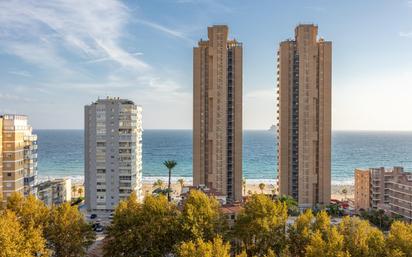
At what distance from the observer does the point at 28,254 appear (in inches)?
1451

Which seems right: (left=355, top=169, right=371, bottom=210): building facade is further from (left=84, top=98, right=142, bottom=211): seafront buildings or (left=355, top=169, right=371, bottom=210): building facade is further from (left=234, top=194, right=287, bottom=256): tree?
(left=84, top=98, right=142, bottom=211): seafront buildings

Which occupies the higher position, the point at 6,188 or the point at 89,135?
the point at 89,135

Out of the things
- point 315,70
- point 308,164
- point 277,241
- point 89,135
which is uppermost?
point 315,70

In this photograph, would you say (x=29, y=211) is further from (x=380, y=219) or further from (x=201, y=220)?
(x=380, y=219)

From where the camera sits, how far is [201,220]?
45.5 meters

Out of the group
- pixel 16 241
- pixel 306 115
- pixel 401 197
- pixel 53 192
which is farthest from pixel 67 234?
pixel 401 197

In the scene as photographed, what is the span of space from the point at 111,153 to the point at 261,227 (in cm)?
4417

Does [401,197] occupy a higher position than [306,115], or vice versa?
[306,115]

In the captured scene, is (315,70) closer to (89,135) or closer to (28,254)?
(89,135)

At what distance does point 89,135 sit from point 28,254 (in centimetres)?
4613

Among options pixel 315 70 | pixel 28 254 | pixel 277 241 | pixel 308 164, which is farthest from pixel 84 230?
pixel 315 70

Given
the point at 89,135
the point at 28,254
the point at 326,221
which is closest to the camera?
the point at 28,254

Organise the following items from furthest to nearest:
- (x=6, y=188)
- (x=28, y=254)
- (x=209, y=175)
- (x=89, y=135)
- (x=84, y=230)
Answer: (x=209, y=175), (x=89, y=135), (x=6, y=188), (x=84, y=230), (x=28, y=254)

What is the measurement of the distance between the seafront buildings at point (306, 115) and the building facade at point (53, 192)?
51.0m
